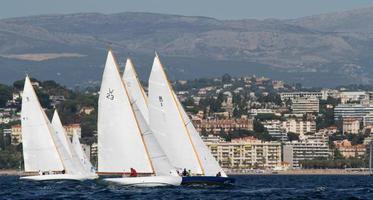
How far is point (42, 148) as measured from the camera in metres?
108

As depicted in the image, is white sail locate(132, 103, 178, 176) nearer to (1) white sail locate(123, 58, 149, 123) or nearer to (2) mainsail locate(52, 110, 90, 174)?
(1) white sail locate(123, 58, 149, 123)

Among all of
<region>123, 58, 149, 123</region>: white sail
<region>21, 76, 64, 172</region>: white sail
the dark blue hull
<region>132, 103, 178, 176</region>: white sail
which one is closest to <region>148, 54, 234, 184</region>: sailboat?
the dark blue hull

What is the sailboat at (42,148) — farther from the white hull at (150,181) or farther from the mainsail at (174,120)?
the white hull at (150,181)

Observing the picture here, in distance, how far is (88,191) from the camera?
3253 inches

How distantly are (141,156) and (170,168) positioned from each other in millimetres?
1524

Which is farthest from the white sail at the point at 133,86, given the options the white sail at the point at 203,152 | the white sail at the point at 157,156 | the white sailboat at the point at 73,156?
the white sailboat at the point at 73,156

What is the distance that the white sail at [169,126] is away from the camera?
8100 centimetres

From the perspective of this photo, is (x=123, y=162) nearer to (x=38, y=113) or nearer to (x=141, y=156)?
(x=141, y=156)

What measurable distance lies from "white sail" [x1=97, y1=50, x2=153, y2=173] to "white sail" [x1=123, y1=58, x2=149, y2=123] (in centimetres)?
171

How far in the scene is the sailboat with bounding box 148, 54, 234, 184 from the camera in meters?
81.0

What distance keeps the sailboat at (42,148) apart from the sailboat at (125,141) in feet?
89.7

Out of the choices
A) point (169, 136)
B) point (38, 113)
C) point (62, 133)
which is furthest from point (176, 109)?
point (62, 133)

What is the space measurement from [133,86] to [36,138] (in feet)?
75.4

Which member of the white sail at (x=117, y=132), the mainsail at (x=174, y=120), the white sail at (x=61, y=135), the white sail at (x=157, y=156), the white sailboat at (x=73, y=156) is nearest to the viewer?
the white sail at (x=117, y=132)
